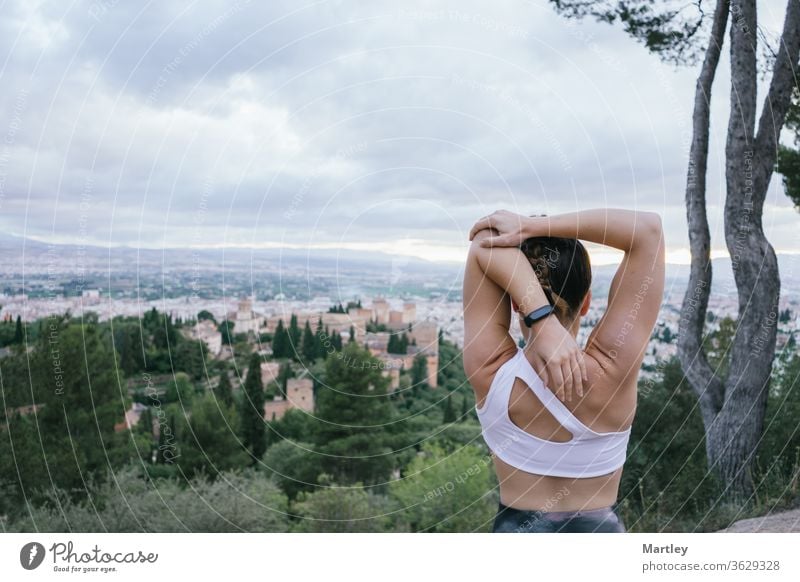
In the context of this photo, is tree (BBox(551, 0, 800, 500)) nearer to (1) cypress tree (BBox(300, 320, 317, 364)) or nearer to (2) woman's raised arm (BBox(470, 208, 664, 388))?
(1) cypress tree (BBox(300, 320, 317, 364))

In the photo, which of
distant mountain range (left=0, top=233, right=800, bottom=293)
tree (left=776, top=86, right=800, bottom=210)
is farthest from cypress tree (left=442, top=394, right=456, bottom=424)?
tree (left=776, top=86, right=800, bottom=210)

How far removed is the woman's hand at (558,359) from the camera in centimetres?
105

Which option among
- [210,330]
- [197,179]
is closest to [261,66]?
[197,179]

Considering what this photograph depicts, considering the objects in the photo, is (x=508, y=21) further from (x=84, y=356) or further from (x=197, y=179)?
(x=84, y=356)

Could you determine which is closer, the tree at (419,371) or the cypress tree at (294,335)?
the cypress tree at (294,335)

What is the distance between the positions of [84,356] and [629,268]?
3.18m

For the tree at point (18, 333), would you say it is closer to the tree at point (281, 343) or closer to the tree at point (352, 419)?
the tree at point (281, 343)

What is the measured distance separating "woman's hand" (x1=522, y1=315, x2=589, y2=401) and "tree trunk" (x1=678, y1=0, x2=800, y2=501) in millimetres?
2499

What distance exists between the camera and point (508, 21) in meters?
2.81

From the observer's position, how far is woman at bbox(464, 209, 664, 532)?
107 cm
